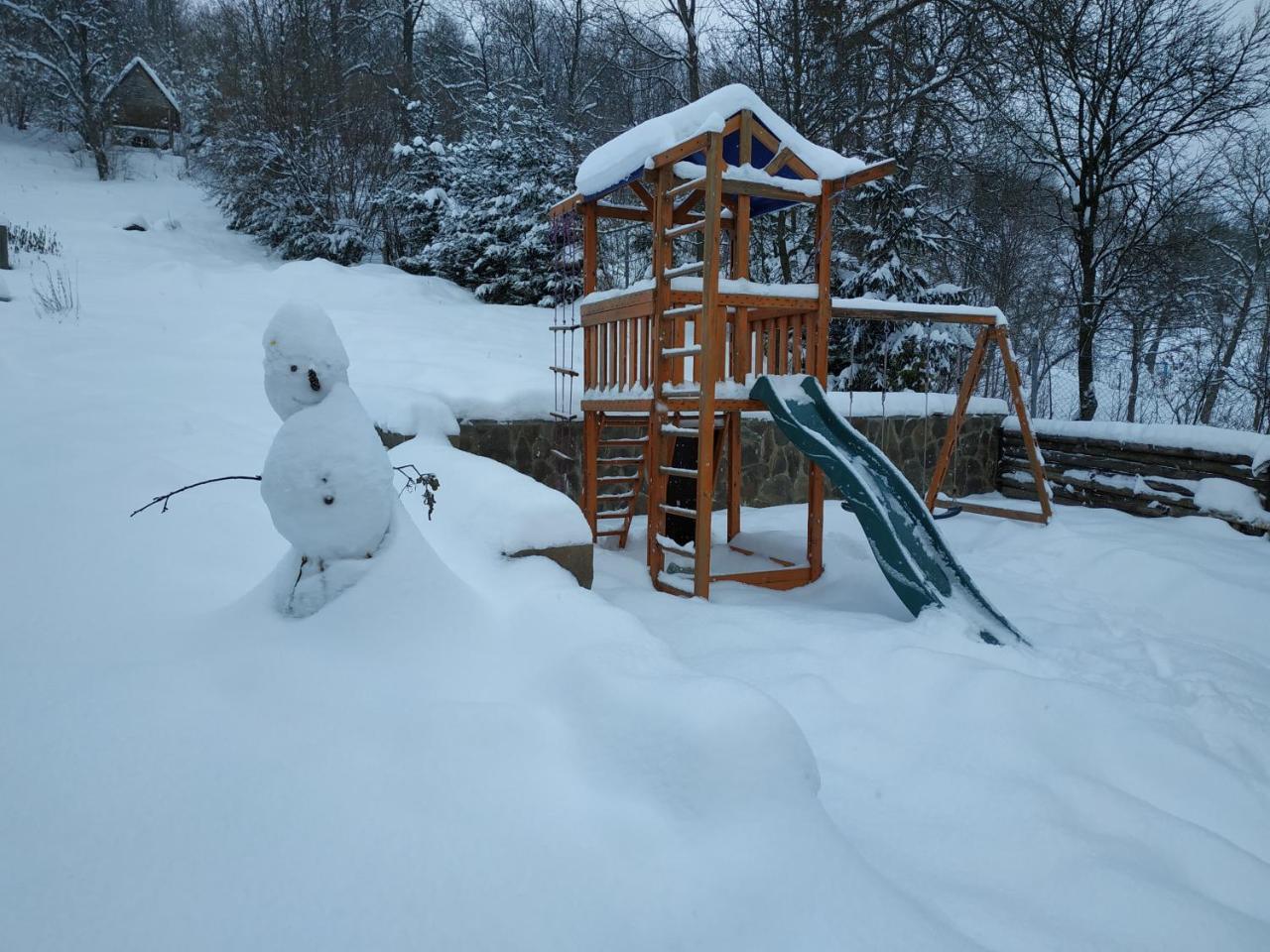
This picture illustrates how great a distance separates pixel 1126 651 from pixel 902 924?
3.00 m

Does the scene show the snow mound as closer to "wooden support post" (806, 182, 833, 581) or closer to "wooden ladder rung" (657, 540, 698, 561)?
"wooden support post" (806, 182, 833, 581)

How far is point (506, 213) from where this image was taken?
1216 cm

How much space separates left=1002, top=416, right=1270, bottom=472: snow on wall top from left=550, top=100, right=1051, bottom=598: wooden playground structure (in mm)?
1405

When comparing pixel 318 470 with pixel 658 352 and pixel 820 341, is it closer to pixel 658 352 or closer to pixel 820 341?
pixel 658 352

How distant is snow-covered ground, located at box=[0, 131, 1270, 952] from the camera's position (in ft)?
4.30

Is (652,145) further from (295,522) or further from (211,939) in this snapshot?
(211,939)

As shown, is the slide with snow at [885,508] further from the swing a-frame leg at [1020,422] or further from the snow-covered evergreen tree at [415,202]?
the snow-covered evergreen tree at [415,202]

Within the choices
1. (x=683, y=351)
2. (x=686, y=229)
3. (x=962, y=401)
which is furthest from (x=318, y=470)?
(x=962, y=401)

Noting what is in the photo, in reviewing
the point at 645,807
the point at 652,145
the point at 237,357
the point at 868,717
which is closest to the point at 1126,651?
the point at 868,717

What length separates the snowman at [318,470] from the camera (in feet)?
6.58

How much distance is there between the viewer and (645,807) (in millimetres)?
1577

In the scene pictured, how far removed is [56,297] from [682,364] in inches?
233

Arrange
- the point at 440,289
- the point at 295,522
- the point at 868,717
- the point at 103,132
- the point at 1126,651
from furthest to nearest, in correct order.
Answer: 1. the point at 103,132
2. the point at 440,289
3. the point at 1126,651
4. the point at 868,717
5. the point at 295,522

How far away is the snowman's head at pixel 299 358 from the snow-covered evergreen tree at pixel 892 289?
8293 millimetres
